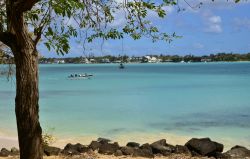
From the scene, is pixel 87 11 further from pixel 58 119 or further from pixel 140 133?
pixel 58 119

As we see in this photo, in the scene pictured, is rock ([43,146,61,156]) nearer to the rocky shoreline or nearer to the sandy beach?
the rocky shoreline

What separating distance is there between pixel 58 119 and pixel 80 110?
440 cm

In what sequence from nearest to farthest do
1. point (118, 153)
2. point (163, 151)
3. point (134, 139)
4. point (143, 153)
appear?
point (143, 153) → point (118, 153) → point (163, 151) → point (134, 139)

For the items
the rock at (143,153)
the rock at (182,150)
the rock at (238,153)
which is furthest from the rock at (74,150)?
the rock at (238,153)

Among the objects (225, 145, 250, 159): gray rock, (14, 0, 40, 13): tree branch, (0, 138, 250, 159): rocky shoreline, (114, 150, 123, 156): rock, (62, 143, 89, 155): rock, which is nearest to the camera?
(14, 0, 40, 13): tree branch

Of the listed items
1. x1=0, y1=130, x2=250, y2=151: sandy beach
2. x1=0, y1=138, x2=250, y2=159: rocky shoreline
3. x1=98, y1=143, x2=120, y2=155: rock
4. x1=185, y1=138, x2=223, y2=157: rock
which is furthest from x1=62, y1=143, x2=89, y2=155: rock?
x1=0, y1=130, x2=250, y2=151: sandy beach

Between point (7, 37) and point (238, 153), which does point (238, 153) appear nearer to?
point (238, 153)

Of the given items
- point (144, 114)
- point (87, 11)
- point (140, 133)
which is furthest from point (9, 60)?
point (144, 114)

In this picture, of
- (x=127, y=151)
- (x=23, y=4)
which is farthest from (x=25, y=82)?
(x=127, y=151)

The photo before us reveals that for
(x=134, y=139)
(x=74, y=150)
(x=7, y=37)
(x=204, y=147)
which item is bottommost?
(x=134, y=139)

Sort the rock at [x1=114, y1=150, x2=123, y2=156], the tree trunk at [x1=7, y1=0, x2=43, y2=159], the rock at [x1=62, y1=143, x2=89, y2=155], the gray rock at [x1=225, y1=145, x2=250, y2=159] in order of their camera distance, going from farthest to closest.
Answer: the rock at [x1=62, y1=143, x2=89, y2=155], the rock at [x1=114, y1=150, x2=123, y2=156], the gray rock at [x1=225, y1=145, x2=250, y2=159], the tree trunk at [x1=7, y1=0, x2=43, y2=159]

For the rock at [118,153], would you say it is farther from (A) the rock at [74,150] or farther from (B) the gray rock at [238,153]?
(B) the gray rock at [238,153]

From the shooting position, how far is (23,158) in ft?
18.9

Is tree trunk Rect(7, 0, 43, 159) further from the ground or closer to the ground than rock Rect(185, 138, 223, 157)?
further from the ground
